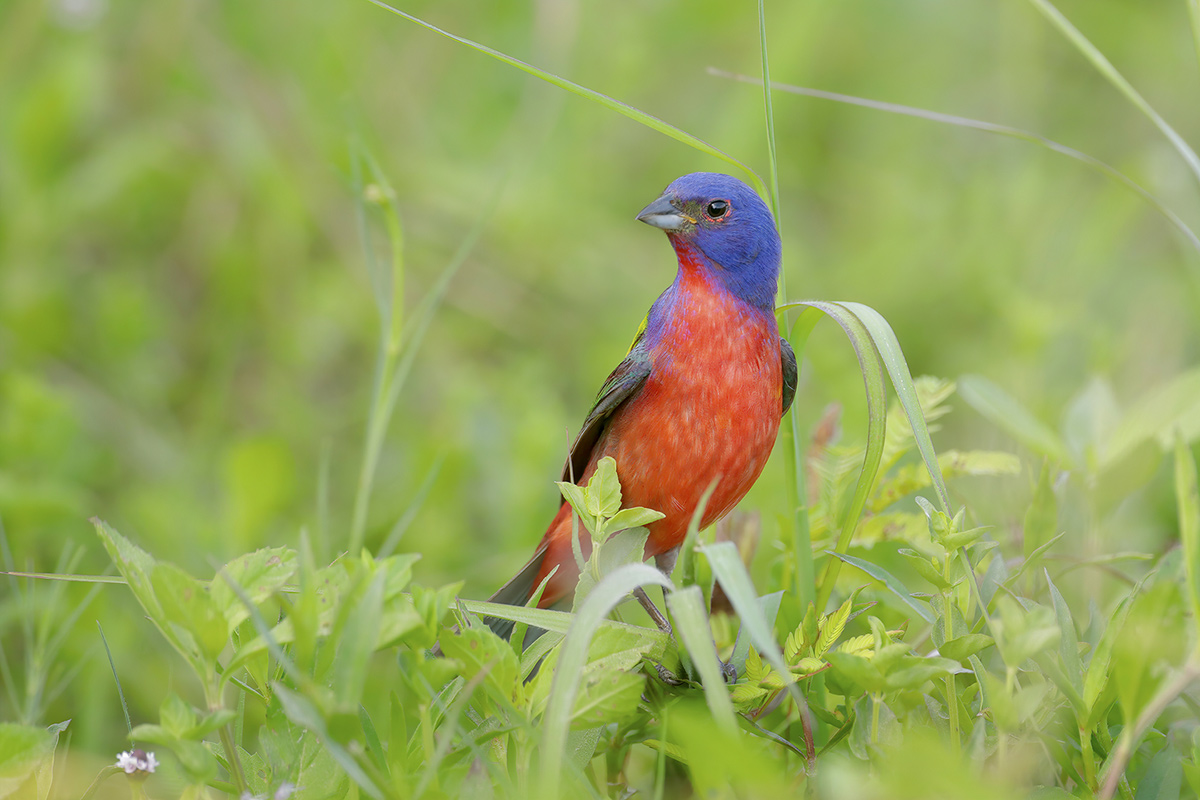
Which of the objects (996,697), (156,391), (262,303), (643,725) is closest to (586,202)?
(262,303)

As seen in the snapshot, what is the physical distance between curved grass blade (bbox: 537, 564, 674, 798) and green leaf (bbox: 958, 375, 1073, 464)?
1.50 meters

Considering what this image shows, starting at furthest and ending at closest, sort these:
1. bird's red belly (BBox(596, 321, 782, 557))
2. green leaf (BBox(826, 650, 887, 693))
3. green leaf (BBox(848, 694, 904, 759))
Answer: bird's red belly (BBox(596, 321, 782, 557)) < green leaf (BBox(848, 694, 904, 759)) < green leaf (BBox(826, 650, 887, 693))

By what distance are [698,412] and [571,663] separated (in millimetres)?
1051

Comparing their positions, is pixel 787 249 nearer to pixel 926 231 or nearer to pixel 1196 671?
pixel 926 231

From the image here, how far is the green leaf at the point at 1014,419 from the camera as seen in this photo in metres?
2.82

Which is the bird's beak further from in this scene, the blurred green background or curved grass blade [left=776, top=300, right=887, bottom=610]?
the blurred green background

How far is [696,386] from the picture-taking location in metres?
2.55

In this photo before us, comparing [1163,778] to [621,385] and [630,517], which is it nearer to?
[630,517]

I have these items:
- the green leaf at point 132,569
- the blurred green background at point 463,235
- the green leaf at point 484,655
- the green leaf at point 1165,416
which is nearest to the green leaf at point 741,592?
the green leaf at point 484,655

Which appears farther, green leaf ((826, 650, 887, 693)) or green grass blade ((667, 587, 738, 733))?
green leaf ((826, 650, 887, 693))

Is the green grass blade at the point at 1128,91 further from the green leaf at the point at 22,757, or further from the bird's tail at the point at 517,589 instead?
the green leaf at the point at 22,757

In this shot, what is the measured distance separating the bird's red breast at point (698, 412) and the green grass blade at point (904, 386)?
52 centimetres

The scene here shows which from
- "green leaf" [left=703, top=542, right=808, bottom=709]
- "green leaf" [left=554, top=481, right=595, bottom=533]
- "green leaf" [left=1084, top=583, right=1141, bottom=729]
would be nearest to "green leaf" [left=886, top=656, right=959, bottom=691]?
"green leaf" [left=703, top=542, right=808, bottom=709]

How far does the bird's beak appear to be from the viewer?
9.04 ft
